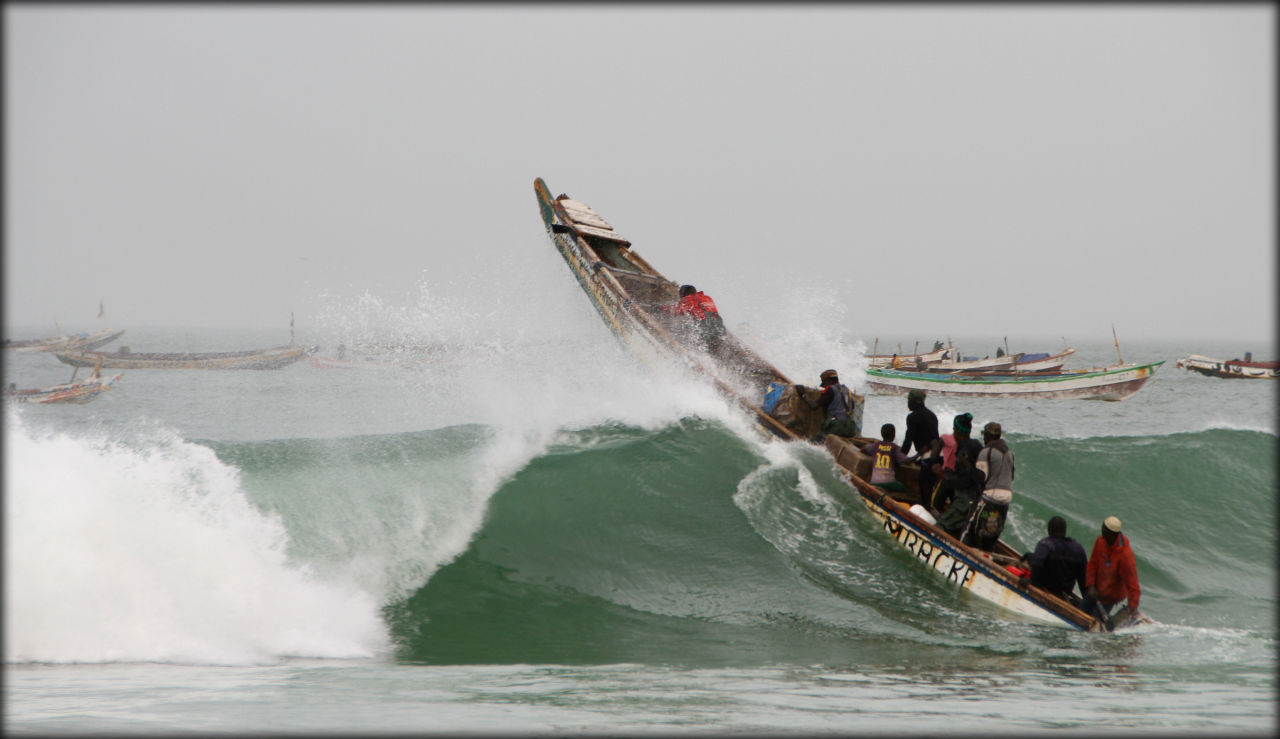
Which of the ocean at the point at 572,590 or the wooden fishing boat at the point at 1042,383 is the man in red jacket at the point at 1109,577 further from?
the wooden fishing boat at the point at 1042,383

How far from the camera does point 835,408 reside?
1002cm

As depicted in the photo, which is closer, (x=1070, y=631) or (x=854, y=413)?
(x=1070, y=631)

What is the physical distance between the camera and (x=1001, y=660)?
615 cm

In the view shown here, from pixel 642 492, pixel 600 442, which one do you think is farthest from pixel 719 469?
pixel 600 442

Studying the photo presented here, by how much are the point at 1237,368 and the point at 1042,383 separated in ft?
97.1

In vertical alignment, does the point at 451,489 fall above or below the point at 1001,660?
above

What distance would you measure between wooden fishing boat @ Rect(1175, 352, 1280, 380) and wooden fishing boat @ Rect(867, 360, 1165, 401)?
23997 mm

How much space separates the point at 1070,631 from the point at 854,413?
159 inches

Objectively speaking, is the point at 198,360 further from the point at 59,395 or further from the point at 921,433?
the point at 921,433

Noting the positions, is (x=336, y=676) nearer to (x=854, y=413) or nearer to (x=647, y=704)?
(x=647, y=704)

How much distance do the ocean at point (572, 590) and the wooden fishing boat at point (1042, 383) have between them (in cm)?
2212

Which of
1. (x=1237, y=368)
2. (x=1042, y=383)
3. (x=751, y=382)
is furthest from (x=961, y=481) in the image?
(x=1237, y=368)

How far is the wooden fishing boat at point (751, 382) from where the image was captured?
7285mm

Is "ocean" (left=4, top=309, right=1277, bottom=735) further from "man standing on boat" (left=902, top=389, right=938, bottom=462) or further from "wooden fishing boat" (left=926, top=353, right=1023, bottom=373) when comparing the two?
"wooden fishing boat" (left=926, top=353, right=1023, bottom=373)
